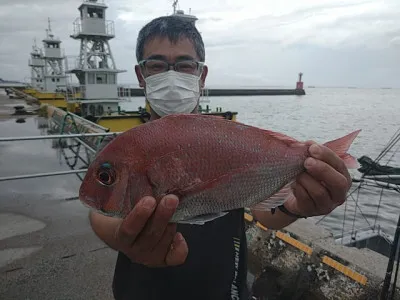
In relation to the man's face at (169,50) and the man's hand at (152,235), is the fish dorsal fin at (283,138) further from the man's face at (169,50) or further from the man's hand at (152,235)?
the man's face at (169,50)

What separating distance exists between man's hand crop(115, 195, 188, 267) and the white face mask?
1060 millimetres

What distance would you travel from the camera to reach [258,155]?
160cm

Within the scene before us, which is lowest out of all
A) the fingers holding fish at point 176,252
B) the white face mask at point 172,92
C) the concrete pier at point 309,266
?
the concrete pier at point 309,266

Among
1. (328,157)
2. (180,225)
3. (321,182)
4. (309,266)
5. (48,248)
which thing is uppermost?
(328,157)

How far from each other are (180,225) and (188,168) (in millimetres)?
797

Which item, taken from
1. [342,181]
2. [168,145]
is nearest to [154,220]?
[168,145]

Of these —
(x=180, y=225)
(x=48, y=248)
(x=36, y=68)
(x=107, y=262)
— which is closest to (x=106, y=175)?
(x=180, y=225)

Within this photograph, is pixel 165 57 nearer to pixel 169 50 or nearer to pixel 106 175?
pixel 169 50

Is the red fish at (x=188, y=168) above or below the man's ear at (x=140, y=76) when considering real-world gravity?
below

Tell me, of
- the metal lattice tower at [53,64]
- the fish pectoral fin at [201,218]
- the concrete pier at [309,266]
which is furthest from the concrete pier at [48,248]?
the metal lattice tower at [53,64]

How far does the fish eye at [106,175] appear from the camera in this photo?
4.78 ft

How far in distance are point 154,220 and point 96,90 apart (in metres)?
23.7

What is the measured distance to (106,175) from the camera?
147 centimetres

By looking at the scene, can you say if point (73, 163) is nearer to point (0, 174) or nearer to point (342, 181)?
point (0, 174)
